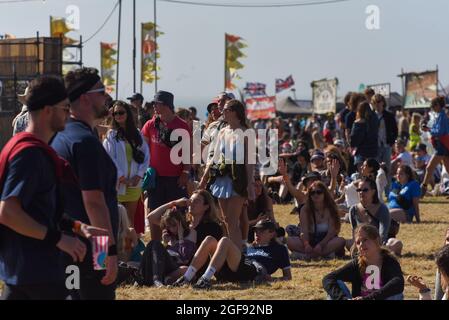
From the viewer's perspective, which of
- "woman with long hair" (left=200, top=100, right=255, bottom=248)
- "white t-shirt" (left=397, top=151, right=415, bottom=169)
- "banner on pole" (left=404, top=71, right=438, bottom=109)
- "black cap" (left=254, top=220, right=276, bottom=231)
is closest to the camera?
"black cap" (left=254, top=220, right=276, bottom=231)

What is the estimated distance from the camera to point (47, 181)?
15.4 ft

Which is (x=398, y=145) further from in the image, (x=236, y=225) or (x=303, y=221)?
A: (x=236, y=225)

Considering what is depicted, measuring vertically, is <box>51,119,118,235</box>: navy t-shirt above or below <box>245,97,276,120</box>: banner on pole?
below

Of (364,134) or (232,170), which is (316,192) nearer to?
(232,170)

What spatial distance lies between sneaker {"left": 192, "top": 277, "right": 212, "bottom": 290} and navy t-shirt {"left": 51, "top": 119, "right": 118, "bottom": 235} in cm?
375

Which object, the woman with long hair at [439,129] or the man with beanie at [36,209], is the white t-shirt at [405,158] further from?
the man with beanie at [36,209]

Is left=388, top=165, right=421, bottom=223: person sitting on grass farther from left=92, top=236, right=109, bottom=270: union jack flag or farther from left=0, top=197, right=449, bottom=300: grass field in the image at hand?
left=92, top=236, right=109, bottom=270: union jack flag

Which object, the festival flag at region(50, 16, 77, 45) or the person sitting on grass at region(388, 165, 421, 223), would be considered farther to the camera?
the festival flag at region(50, 16, 77, 45)

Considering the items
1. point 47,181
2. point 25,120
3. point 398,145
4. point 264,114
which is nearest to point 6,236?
point 47,181

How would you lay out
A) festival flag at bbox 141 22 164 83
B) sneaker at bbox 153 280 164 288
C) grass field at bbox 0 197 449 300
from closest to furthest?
1. grass field at bbox 0 197 449 300
2. sneaker at bbox 153 280 164 288
3. festival flag at bbox 141 22 164 83

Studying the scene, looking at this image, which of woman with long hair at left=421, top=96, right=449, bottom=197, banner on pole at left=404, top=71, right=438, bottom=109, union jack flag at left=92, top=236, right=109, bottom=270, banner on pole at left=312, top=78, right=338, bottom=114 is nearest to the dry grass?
woman with long hair at left=421, top=96, right=449, bottom=197

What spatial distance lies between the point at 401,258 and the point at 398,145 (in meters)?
10.1

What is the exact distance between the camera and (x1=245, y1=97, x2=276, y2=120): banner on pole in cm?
3834

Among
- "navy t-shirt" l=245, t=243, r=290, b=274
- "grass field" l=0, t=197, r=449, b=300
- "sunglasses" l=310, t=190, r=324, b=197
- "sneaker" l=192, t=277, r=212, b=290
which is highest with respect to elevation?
"sunglasses" l=310, t=190, r=324, b=197
